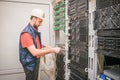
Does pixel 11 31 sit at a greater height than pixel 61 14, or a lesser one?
lesser

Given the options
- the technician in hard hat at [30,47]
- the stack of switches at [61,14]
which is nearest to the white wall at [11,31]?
the stack of switches at [61,14]

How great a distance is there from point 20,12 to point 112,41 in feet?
6.91

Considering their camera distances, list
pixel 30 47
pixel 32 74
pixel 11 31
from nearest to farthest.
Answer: pixel 30 47
pixel 32 74
pixel 11 31

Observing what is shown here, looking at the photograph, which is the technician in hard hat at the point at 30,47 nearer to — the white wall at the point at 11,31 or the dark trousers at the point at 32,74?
the dark trousers at the point at 32,74

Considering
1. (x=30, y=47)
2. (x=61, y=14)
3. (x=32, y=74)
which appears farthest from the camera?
(x=61, y=14)

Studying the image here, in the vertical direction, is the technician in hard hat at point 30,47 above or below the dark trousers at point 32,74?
above

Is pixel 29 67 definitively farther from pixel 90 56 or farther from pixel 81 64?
pixel 90 56

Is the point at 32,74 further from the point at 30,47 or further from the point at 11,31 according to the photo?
the point at 11,31

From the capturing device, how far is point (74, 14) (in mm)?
2002

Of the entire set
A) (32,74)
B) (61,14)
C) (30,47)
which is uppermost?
(61,14)

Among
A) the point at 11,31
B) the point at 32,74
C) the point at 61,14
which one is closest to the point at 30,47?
the point at 32,74

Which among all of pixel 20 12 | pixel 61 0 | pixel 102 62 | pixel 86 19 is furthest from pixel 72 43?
pixel 20 12

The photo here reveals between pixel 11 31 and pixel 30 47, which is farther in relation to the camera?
pixel 11 31

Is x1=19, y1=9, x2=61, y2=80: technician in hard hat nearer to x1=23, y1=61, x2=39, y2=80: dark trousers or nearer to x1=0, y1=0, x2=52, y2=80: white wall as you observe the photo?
x1=23, y1=61, x2=39, y2=80: dark trousers
